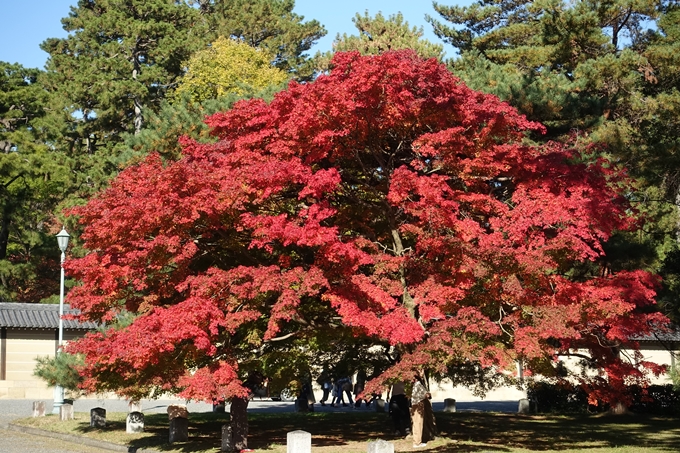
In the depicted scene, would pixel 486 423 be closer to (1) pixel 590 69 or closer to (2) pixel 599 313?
(2) pixel 599 313

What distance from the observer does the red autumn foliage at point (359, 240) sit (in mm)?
17109

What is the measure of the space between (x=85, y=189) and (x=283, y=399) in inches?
626

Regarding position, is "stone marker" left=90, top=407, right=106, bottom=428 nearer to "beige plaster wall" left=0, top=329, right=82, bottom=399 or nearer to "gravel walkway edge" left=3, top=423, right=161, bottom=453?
"gravel walkway edge" left=3, top=423, right=161, bottom=453

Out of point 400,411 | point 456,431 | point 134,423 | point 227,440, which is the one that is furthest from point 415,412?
point 134,423

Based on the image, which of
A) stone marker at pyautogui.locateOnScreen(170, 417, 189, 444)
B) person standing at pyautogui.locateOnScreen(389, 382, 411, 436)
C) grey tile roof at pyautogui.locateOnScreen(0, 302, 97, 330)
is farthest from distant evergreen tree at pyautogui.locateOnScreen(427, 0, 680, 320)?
grey tile roof at pyautogui.locateOnScreen(0, 302, 97, 330)

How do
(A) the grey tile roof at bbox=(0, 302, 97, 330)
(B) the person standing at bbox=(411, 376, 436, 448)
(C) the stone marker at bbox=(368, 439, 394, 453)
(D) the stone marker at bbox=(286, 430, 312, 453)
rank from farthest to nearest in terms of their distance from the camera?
→ (A) the grey tile roof at bbox=(0, 302, 97, 330)
(B) the person standing at bbox=(411, 376, 436, 448)
(D) the stone marker at bbox=(286, 430, 312, 453)
(C) the stone marker at bbox=(368, 439, 394, 453)

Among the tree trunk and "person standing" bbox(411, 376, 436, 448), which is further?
the tree trunk

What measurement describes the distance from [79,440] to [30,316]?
18794 mm

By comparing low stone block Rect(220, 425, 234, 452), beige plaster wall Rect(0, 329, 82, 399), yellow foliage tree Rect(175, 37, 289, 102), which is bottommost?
low stone block Rect(220, 425, 234, 452)

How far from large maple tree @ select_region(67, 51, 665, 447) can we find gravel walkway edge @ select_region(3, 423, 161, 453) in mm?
1690

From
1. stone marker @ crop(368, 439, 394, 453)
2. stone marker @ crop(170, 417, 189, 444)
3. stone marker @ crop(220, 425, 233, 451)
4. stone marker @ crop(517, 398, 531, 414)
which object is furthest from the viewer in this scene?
stone marker @ crop(517, 398, 531, 414)

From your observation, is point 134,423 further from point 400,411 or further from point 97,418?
point 400,411

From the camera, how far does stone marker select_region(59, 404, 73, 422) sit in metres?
26.4

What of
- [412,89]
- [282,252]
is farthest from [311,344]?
[412,89]
